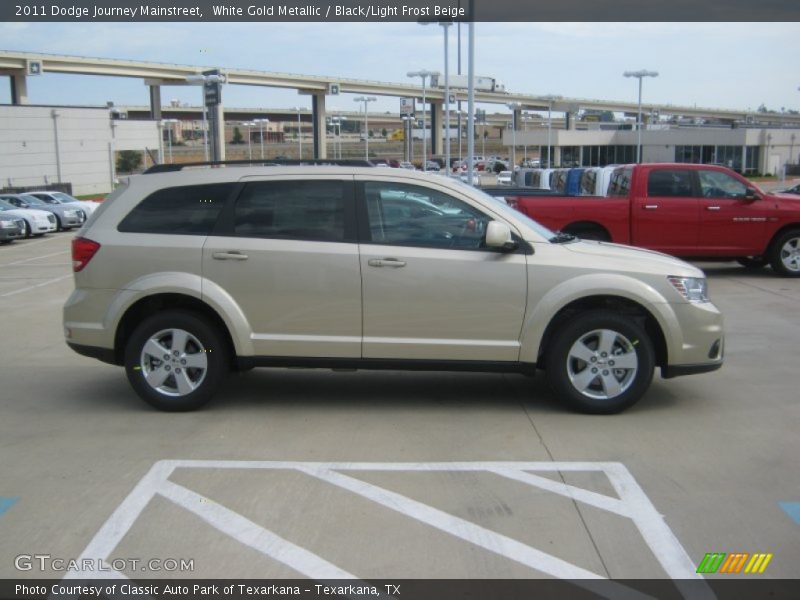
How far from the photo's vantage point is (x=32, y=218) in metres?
28.0

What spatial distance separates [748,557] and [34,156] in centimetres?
Result: 6056

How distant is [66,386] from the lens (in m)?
7.93

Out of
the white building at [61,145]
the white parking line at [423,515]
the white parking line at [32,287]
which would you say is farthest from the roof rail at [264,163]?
the white building at [61,145]

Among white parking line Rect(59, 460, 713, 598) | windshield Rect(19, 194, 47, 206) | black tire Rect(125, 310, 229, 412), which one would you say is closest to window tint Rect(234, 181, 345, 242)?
black tire Rect(125, 310, 229, 412)

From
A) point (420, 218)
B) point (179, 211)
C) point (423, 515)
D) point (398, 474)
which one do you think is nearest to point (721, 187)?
point (420, 218)

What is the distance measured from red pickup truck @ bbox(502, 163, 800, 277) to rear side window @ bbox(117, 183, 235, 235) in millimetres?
7816

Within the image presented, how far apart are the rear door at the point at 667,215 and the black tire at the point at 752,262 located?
68.8 inches

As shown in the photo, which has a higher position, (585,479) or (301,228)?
(301,228)

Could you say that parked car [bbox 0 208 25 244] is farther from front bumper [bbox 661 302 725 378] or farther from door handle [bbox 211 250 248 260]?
front bumper [bbox 661 302 725 378]

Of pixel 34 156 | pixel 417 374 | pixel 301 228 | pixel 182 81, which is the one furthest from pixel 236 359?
pixel 182 81

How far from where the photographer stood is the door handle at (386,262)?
662 cm

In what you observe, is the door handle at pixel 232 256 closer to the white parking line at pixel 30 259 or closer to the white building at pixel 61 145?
the white parking line at pixel 30 259

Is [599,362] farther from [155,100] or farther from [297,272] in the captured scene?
[155,100]

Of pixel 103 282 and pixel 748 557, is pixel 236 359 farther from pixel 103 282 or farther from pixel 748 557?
pixel 748 557
